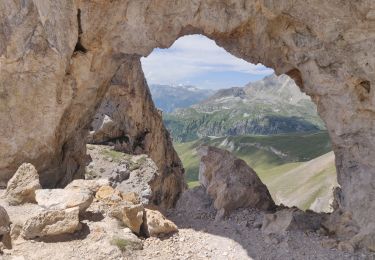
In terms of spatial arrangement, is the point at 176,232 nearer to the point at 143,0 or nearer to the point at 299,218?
the point at 299,218

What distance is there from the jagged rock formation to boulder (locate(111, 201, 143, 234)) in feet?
29.9

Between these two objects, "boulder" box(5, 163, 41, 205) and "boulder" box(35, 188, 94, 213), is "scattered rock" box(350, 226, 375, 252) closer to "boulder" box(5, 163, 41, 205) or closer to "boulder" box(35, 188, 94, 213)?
"boulder" box(35, 188, 94, 213)

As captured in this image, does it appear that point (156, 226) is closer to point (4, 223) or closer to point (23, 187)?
point (4, 223)

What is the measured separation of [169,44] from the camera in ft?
90.9

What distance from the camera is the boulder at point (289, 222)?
25.7 meters

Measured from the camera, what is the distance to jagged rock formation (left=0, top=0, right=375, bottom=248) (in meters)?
24.6

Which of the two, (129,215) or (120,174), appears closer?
(129,215)

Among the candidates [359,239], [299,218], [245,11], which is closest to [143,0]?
[245,11]

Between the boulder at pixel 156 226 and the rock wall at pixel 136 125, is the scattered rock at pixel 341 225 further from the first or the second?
the rock wall at pixel 136 125

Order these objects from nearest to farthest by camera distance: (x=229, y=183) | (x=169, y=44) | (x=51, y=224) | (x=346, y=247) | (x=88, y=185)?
(x=51, y=224), (x=346, y=247), (x=88, y=185), (x=169, y=44), (x=229, y=183)

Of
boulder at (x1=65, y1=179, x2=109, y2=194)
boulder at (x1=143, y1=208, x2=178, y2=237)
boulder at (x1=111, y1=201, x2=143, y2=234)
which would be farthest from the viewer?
boulder at (x1=65, y1=179, x2=109, y2=194)

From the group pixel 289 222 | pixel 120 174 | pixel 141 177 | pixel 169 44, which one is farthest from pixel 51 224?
pixel 120 174

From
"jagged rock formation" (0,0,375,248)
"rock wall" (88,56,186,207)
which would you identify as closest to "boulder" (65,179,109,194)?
"jagged rock formation" (0,0,375,248)

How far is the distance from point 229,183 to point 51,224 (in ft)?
43.4
